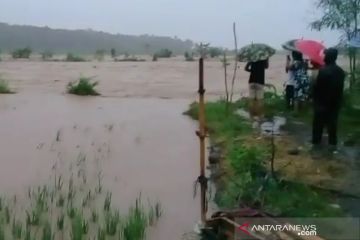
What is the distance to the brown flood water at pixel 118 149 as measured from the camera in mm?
8305

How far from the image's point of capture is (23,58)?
5284cm

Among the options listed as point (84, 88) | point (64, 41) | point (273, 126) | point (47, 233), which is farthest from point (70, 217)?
point (64, 41)

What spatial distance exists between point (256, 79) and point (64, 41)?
7989cm

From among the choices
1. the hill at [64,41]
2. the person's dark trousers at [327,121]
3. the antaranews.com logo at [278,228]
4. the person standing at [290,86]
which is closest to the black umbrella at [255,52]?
the person standing at [290,86]

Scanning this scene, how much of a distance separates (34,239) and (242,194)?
2.28 metres

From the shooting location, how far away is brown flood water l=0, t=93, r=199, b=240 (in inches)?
327

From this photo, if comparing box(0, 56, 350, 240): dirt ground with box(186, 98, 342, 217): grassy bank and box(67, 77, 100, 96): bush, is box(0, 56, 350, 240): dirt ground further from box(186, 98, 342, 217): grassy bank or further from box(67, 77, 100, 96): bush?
box(186, 98, 342, 217): grassy bank

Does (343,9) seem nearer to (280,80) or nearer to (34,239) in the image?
(34,239)

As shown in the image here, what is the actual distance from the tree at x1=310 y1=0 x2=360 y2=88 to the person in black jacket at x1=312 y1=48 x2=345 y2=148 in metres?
4.07

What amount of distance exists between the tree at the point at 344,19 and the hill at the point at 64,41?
68.1 m

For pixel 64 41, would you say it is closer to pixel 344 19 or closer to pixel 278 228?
pixel 344 19

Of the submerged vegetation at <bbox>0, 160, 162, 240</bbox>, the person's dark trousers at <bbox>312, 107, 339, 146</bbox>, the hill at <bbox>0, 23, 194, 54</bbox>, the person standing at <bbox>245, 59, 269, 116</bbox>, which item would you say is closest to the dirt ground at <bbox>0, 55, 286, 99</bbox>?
the person standing at <bbox>245, 59, 269, 116</bbox>

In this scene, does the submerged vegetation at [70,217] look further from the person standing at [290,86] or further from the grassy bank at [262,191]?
the person standing at [290,86]

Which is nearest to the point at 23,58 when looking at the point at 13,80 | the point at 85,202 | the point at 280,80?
the point at 13,80
